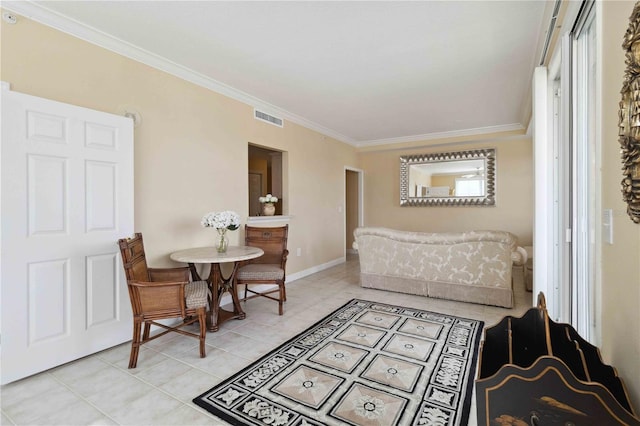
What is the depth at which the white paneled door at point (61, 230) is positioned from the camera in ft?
6.59

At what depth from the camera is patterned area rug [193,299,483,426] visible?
66.9 inches

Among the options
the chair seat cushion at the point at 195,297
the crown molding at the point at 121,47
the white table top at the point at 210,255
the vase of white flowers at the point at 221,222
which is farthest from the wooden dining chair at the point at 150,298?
the crown molding at the point at 121,47

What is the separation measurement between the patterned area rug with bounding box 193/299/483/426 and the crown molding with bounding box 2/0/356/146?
2907 millimetres

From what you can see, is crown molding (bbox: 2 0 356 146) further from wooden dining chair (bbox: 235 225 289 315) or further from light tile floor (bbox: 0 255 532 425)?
light tile floor (bbox: 0 255 532 425)

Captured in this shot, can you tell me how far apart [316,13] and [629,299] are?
2.41m

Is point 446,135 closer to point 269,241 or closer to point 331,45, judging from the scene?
point 331,45

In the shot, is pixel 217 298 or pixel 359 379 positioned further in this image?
pixel 217 298

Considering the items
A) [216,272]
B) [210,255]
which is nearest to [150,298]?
[210,255]

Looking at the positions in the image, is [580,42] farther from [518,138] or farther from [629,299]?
[518,138]

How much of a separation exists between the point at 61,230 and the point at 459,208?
20.0 ft

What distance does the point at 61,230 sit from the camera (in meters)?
2.25

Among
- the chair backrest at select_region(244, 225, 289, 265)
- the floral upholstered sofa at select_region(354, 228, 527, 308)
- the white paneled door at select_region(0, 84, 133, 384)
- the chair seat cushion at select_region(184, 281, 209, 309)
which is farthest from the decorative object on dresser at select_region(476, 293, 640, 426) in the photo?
→ the chair backrest at select_region(244, 225, 289, 265)

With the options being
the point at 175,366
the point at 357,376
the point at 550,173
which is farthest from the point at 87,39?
the point at 550,173

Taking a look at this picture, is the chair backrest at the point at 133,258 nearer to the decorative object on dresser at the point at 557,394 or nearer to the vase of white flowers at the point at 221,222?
the vase of white flowers at the point at 221,222
